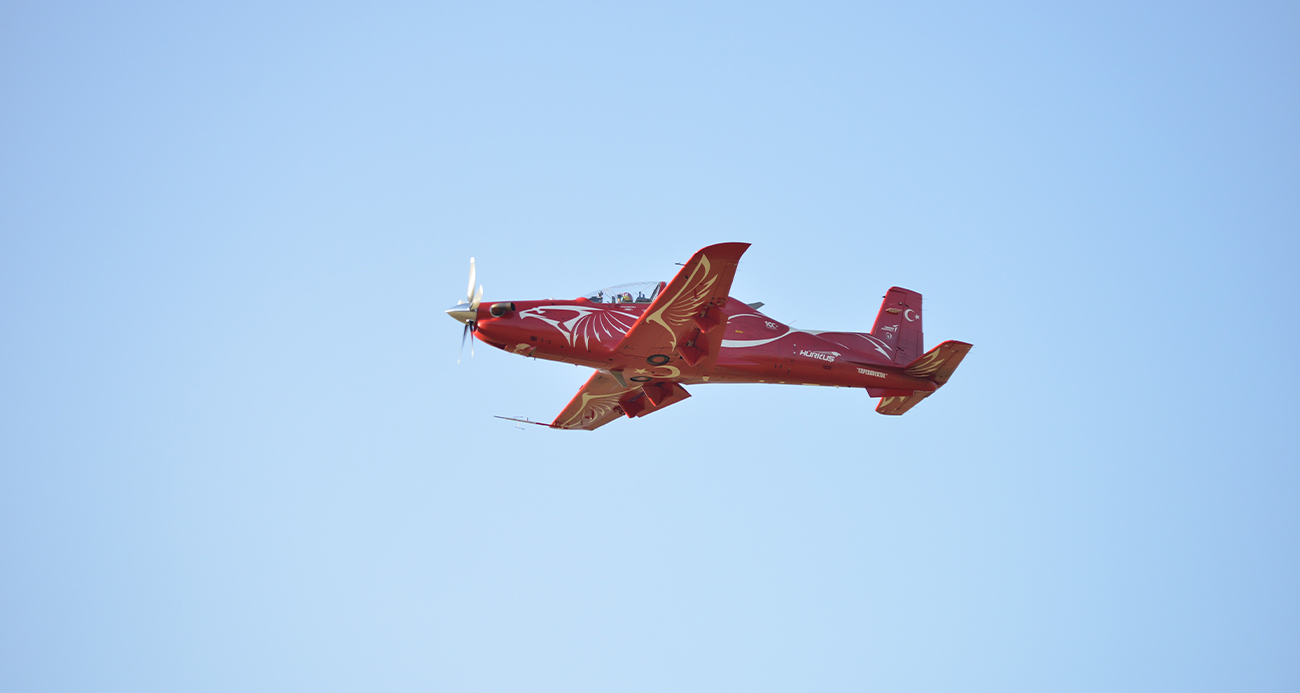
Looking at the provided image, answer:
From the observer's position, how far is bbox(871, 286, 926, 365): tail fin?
27953 millimetres

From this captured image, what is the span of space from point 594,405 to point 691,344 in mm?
5554

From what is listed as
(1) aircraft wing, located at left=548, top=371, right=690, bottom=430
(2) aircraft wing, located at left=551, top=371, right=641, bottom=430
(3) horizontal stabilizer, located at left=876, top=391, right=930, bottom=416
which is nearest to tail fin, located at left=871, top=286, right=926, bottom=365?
(3) horizontal stabilizer, located at left=876, top=391, right=930, bottom=416

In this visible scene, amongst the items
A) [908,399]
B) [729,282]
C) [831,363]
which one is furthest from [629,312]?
[908,399]

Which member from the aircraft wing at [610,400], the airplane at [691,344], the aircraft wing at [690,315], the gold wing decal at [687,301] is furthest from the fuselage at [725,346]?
the gold wing decal at [687,301]

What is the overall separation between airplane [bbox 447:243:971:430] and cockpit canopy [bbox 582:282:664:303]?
24 millimetres

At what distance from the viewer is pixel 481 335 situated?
23844 millimetres

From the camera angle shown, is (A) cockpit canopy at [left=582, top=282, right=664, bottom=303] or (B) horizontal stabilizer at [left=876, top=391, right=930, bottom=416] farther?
(B) horizontal stabilizer at [left=876, top=391, right=930, bottom=416]

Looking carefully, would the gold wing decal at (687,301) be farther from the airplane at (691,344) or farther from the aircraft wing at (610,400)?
the aircraft wing at (610,400)

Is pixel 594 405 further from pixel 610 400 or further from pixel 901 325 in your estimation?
pixel 901 325

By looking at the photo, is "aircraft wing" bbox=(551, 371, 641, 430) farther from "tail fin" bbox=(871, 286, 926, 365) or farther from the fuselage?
"tail fin" bbox=(871, 286, 926, 365)

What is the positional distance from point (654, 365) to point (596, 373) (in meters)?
3.23

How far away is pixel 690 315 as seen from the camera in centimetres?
2312

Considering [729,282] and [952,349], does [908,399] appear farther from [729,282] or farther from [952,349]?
[729,282]

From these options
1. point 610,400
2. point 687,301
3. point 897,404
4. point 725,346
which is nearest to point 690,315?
point 687,301
